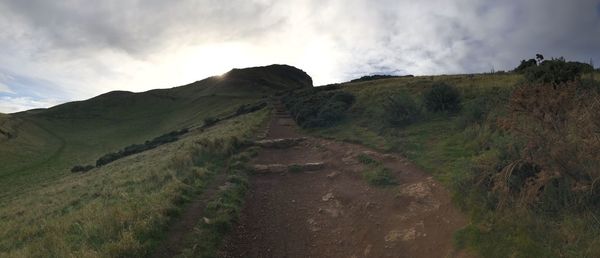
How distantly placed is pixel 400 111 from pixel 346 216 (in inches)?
460

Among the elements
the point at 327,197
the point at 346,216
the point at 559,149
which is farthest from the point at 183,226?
the point at 559,149

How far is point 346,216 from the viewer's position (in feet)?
36.5

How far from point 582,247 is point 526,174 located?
98.3 inches

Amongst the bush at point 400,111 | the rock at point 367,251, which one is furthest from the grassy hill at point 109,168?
the bush at point 400,111

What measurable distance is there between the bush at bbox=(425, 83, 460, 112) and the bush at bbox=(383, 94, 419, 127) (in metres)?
0.83

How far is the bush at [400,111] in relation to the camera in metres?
20.8

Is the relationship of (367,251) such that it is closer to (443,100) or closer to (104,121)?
(443,100)

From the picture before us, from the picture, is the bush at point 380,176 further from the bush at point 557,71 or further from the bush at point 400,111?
the bush at point 557,71

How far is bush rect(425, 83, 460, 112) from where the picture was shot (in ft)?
70.4

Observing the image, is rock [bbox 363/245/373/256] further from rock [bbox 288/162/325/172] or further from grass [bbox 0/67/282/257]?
rock [bbox 288/162/325/172]


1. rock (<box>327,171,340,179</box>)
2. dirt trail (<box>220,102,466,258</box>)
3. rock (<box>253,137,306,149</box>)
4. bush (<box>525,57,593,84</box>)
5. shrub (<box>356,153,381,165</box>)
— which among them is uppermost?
bush (<box>525,57,593,84</box>)

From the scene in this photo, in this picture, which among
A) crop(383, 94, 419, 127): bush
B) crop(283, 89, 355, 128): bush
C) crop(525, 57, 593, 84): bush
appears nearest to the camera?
crop(525, 57, 593, 84): bush

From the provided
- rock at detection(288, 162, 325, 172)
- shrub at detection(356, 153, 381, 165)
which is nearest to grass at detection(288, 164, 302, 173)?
rock at detection(288, 162, 325, 172)

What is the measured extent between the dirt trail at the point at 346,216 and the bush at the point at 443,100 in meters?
7.54
